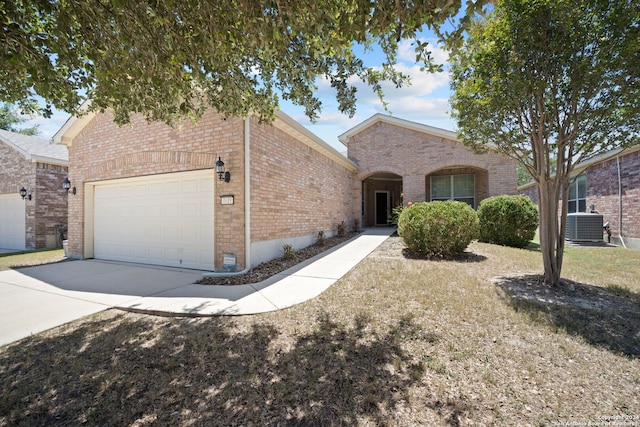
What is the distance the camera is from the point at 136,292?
16.3 ft

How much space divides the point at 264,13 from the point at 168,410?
413cm

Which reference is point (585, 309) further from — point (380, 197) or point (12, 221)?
point (12, 221)

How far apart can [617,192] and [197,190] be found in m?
14.6

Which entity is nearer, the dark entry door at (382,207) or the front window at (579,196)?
the front window at (579,196)

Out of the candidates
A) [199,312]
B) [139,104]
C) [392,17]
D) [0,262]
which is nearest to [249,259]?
[199,312]

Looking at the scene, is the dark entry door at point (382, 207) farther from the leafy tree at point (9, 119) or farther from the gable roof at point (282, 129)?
the leafy tree at point (9, 119)

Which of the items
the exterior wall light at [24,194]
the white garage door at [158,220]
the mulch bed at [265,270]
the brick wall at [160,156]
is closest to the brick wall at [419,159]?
the mulch bed at [265,270]

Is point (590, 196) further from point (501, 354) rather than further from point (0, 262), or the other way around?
point (0, 262)

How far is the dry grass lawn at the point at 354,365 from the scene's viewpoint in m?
2.03

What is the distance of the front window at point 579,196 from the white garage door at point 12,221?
24854 mm

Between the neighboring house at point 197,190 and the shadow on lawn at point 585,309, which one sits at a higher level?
the neighboring house at point 197,190

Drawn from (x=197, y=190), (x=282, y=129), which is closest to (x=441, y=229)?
(x=282, y=129)

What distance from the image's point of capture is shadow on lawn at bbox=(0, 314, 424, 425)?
6.70 feet

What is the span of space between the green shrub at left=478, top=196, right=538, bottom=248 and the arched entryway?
8.11m
